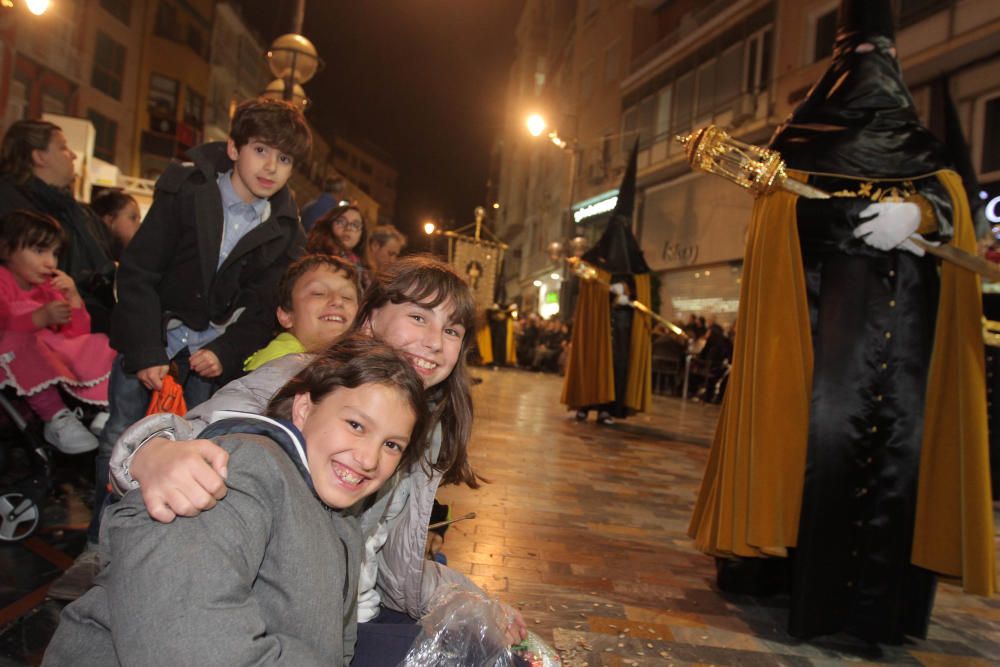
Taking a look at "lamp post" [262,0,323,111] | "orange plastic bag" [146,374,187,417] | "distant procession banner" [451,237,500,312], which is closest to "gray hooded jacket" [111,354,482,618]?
"orange plastic bag" [146,374,187,417]

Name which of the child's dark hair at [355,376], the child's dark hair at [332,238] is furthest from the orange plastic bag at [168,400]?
the child's dark hair at [332,238]

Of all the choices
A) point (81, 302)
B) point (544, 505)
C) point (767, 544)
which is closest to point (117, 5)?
point (81, 302)

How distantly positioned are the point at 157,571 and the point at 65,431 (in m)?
2.89

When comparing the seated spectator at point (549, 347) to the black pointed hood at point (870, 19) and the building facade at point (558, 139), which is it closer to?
the building facade at point (558, 139)

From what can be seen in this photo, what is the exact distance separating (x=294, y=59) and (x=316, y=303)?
589cm

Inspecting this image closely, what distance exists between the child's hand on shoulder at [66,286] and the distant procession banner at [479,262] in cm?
1887

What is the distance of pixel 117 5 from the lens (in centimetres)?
2412

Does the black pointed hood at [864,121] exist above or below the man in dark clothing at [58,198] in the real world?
above

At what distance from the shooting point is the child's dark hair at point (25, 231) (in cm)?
360

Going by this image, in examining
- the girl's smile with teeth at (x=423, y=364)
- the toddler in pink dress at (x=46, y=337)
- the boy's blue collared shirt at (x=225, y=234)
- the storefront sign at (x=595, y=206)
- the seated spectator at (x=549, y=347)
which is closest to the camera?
the girl's smile with teeth at (x=423, y=364)

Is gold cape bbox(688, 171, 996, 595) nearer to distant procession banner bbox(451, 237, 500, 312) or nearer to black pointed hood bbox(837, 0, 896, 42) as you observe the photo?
black pointed hood bbox(837, 0, 896, 42)

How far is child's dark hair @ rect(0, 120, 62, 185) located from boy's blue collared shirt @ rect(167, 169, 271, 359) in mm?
1810

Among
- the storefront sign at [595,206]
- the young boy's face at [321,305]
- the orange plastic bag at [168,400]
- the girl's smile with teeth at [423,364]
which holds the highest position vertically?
the storefront sign at [595,206]

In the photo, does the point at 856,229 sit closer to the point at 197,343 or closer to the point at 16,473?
the point at 197,343
